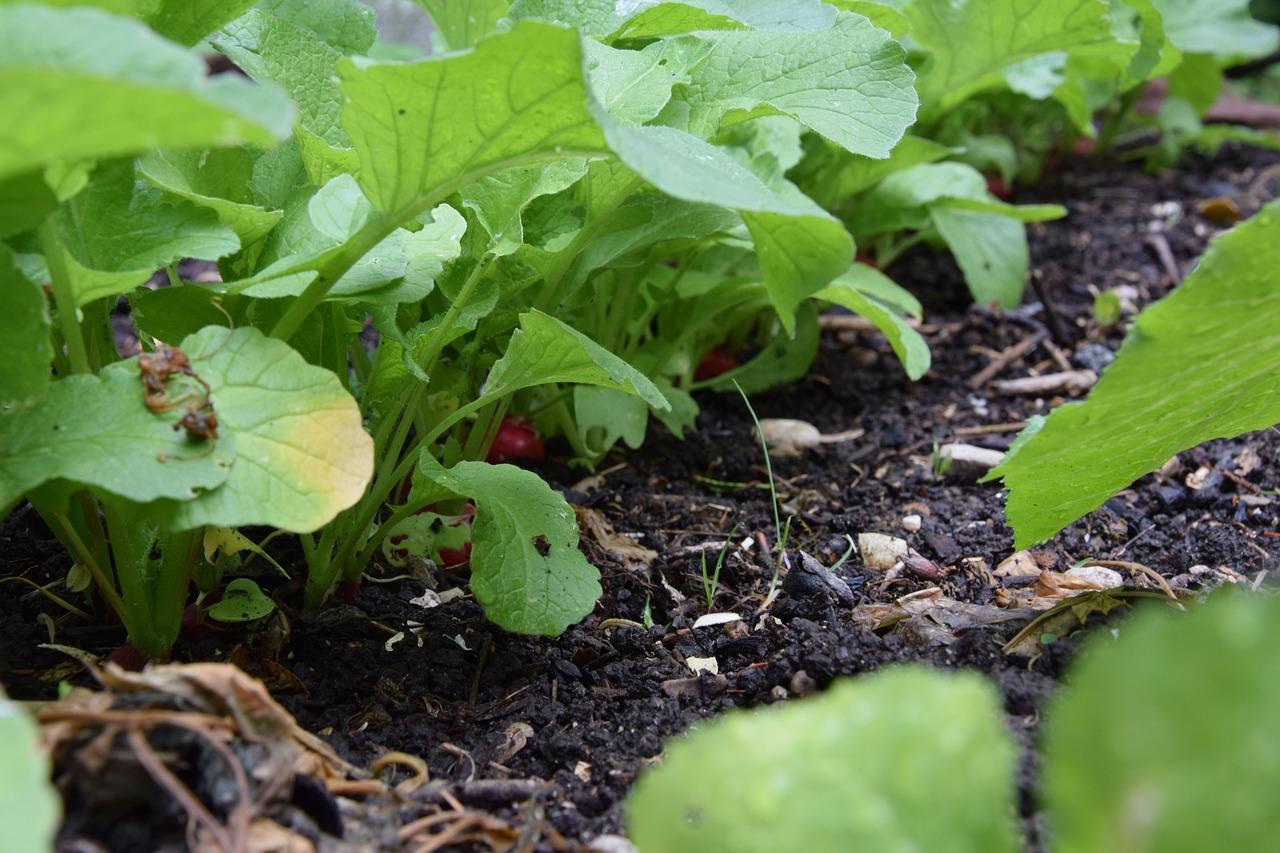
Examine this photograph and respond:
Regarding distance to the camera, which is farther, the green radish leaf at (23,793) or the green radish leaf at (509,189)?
the green radish leaf at (509,189)

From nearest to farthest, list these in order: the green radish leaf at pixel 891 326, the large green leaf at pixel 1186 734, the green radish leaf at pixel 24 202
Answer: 1. the large green leaf at pixel 1186 734
2. the green radish leaf at pixel 24 202
3. the green radish leaf at pixel 891 326

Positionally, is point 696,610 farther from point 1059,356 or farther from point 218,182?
point 1059,356

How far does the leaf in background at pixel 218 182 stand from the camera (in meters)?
1.32

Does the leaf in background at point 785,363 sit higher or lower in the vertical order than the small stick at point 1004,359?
higher

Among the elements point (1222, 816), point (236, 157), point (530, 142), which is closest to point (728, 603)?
point (530, 142)

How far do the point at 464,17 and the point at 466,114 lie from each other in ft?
2.36

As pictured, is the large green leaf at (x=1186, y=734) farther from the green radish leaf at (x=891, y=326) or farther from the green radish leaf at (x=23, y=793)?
the green radish leaf at (x=891, y=326)

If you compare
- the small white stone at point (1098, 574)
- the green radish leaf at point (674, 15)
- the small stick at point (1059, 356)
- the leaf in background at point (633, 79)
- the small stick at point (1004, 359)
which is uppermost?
the green radish leaf at point (674, 15)

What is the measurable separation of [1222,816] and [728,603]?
1048 millimetres

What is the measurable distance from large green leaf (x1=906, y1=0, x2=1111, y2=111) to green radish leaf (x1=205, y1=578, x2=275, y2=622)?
66.9 inches

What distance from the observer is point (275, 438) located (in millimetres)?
1155

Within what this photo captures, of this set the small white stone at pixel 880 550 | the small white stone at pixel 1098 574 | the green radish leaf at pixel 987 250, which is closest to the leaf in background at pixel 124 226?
the small white stone at pixel 880 550

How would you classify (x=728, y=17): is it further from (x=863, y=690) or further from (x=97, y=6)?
(x=863, y=690)

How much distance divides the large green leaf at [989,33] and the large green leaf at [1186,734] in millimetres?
1835
